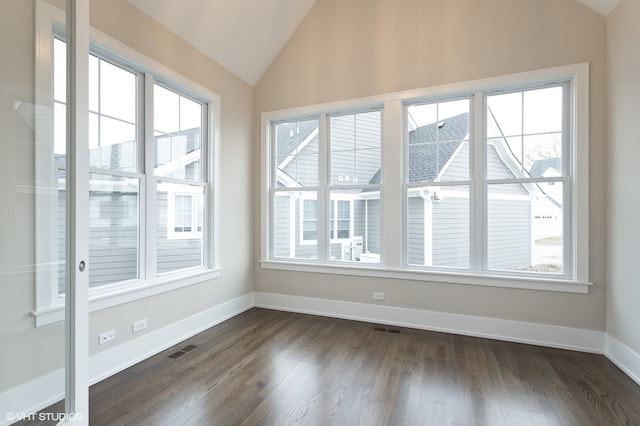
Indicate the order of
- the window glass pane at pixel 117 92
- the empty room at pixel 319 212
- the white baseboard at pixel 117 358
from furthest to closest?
the window glass pane at pixel 117 92, the empty room at pixel 319 212, the white baseboard at pixel 117 358

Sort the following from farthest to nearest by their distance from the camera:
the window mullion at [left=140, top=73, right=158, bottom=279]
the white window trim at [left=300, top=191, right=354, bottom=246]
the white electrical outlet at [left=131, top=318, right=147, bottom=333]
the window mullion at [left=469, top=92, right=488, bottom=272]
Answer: the white window trim at [left=300, top=191, right=354, bottom=246] < the window mullion at [left=469, top=92, right=488, bottom=272] < the window mullion at [left=140, top=73, right=158, bottom=279] < the white electrical outlet at [left=131, top=318, right=147, bottom=333]

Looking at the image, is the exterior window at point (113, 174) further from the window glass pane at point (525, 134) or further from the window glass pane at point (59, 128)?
the window glass pane at point (525, 134)

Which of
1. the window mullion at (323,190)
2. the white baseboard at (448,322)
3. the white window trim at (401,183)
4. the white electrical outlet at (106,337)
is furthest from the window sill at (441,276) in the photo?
the white electrical outlet at (106,337)

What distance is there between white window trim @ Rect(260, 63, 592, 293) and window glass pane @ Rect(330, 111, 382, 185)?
0.45 feet

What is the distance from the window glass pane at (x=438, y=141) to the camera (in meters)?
3.20

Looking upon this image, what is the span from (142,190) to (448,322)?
332 centimetres

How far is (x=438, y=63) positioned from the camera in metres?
3.17

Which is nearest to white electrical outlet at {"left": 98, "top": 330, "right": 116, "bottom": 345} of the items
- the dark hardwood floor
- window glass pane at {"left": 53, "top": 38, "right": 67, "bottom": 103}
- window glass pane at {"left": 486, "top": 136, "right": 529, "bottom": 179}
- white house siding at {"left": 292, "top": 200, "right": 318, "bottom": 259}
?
the dark hardwood floor

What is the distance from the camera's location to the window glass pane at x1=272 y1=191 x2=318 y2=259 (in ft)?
12.7

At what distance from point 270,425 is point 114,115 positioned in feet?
8.62

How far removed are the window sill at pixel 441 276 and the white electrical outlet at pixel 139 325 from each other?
1.62 m

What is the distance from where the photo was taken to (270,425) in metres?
1.75

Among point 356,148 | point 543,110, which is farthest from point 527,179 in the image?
point 356,148

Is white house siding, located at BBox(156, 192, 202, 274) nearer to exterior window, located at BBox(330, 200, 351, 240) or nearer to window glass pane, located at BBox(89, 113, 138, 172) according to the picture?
window glass pane, located at BBox(89, 113, 138, 172)
